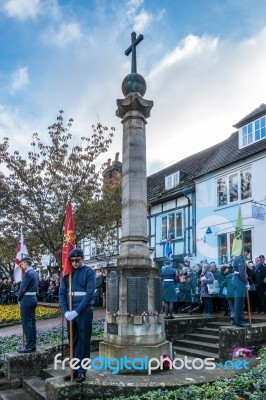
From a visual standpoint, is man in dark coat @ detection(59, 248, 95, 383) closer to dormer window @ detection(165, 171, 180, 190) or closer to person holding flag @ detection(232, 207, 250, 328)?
person holding flag @ detection(232, 207, 250, 328)

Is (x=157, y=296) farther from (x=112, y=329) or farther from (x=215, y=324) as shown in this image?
(x=215, y=324)

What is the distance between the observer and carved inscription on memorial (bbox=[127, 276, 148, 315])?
7.88 metres

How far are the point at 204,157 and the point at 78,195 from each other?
442 inches

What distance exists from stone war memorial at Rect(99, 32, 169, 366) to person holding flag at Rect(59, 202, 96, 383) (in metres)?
1.40

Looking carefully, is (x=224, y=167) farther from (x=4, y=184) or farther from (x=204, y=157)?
(x=4, y=184)

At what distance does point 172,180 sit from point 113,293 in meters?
19.6

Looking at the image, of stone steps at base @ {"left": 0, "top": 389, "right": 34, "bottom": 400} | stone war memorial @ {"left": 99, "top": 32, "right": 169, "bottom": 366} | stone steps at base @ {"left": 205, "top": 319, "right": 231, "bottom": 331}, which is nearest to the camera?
stone steps at base @ {"left": 0, "top": 389, "right": 34, "bottom": 400}

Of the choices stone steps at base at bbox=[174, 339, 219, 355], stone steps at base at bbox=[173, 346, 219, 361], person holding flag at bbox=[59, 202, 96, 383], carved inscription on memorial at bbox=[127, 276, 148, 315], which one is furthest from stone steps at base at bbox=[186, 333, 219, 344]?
person holding flag at bbox=[59, 202, 96, 383]

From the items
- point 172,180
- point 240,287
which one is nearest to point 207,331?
point 240,287

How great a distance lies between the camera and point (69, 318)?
20.4 feet

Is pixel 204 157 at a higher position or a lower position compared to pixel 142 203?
higher

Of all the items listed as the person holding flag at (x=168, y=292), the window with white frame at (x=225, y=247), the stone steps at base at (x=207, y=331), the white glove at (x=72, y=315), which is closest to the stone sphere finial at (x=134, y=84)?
the white glove at (x=72, y=315)

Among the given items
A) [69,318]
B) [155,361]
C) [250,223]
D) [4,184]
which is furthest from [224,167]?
[69,318]

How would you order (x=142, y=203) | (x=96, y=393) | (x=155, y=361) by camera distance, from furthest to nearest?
(x=142, y=203)
(x=155, y=361)
(x=96, y=393)
